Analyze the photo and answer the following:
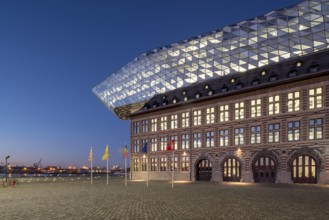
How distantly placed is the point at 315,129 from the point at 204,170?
2307cm

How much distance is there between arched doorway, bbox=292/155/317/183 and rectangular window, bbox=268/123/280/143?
4.23 meters

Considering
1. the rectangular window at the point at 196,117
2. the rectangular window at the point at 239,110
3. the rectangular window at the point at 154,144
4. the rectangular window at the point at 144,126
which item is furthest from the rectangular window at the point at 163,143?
the rectangular window at the point at 239,110

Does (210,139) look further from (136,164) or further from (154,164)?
(136,164)

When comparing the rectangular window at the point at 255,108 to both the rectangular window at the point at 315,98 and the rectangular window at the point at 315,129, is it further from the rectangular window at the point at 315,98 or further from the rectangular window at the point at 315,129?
the rectangular window at the point at 315,129

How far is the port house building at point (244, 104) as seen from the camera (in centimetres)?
5175

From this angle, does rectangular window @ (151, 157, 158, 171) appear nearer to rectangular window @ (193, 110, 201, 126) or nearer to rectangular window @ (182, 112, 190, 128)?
rectangular window @ (182, 112, 190, 128)

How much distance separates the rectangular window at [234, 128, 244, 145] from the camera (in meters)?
60.2

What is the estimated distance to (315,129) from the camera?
50.5 metres

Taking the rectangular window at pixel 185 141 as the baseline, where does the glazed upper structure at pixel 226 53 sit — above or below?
above

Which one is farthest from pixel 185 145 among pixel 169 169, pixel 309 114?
pixel 309 114

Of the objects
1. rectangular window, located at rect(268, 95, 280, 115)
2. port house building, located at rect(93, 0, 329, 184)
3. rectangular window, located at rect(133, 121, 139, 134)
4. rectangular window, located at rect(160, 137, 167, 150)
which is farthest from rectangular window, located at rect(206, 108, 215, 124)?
rectangular window, located at rect(133, 121, 139, 134)

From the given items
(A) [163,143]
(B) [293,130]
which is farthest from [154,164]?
(B) [293,130]

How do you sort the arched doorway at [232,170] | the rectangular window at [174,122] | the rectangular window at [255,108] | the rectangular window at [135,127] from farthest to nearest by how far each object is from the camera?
the rectangular window at [135,127]
the rectangular window at [174,122]
the arched doorway at [232,170]
the rectangular window at [255,108]

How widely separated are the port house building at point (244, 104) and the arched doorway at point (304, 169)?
13cm
